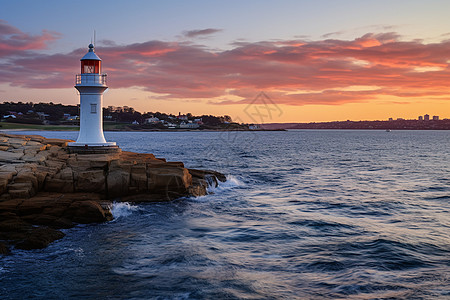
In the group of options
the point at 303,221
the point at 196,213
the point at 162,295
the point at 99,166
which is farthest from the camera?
the point at 99,166

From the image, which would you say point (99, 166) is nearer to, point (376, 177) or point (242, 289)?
point (242, 289)

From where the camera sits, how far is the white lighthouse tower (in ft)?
74.5

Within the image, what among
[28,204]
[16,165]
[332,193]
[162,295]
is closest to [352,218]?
[332,193]

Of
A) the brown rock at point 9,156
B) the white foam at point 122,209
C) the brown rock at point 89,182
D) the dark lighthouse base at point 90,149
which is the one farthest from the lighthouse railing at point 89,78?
the white foam at point 122,209

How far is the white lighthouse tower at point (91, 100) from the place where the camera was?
22697 mm

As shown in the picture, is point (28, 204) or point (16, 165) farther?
point (16, 165)

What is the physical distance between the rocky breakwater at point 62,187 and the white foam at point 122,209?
13.5 inches

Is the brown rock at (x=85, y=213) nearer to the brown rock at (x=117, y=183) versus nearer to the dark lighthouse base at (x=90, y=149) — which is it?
the brown rock at (x=117, y=183)

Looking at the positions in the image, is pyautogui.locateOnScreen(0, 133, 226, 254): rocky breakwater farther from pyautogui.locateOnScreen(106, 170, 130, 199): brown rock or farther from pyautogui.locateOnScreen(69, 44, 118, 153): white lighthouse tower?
pyautogui.locateOnScreen(69, 44, 118, 153): white lighthouse tower

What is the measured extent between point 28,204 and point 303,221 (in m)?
10.3

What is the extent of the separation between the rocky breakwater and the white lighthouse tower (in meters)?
1.80

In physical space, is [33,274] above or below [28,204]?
below

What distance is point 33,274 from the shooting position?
9.49 m

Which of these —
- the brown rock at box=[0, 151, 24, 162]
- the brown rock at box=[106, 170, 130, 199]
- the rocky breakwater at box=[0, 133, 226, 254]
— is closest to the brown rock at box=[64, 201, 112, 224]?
the rocky breakwater at box=[0, 133, 226, 254]
